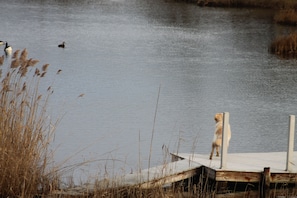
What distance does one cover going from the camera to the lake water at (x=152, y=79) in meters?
10.4

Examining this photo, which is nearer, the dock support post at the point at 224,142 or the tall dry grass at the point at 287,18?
the dock support post at the point at 224,142

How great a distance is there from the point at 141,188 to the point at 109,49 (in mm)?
14003

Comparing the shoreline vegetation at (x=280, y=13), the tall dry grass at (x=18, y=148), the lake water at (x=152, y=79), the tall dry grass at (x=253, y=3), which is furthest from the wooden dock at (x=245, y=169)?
the tall dry grass at (x=253, y=3)

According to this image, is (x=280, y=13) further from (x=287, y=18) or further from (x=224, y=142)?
(x=224, y=142)

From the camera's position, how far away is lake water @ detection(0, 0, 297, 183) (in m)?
10.4

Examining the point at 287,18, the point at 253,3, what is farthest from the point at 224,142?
the point at 253,3

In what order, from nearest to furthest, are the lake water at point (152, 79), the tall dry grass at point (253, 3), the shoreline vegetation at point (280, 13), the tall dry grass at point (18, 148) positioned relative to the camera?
the tall dry grass at point (18, 148) < the lake water at point (152, 79) < the shoreline vegetation at point (280, 13) < the tall dry grass at point (253, 3)

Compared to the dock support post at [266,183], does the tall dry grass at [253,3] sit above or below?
above

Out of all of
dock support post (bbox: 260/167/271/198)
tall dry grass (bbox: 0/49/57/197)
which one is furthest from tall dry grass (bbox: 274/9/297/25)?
tall dry grass (bbox: 0/49/57/197)

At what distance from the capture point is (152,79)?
52.4 ft

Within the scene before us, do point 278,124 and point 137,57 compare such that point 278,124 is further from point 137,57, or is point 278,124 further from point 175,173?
point 137,57

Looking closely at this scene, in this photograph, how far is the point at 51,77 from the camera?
50.7 feet

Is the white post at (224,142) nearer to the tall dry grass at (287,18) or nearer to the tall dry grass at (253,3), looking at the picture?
the tall dry grass at (287,18)

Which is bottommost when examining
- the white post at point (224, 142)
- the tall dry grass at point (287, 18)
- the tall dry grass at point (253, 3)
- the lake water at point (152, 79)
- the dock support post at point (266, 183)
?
the dock support post at point (266, 183)
